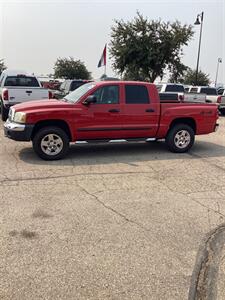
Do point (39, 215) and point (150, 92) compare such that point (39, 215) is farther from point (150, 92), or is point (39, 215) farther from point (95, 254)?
point (150, 92)

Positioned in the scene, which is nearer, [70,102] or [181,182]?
[181,182]

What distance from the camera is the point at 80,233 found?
4363mm

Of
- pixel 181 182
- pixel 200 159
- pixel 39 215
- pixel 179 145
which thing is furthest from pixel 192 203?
pixel 179 145

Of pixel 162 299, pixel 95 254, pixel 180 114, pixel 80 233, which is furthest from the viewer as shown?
pixel 180 114

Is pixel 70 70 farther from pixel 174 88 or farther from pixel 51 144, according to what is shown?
pixel 51 144

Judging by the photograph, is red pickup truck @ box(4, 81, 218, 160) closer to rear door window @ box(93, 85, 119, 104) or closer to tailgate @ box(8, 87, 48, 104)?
rear door window @ box(93, 85, 119, 104)

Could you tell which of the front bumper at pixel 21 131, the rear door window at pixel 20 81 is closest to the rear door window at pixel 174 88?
the rear door window at pixel 20 81

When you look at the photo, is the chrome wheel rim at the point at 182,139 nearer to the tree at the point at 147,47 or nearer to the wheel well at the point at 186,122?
the wheel well at the point at 186,122

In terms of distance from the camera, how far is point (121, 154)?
8.79 metres

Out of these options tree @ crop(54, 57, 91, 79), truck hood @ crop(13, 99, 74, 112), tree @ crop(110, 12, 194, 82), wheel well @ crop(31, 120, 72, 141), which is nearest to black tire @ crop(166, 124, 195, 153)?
wheel well @ crop(31, 120, 72, 141)

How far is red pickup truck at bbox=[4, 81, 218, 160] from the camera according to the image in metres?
7.89

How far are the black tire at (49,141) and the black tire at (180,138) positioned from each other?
2.68 m

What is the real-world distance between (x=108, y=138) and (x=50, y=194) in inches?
123

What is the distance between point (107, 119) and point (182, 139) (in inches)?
83.5
